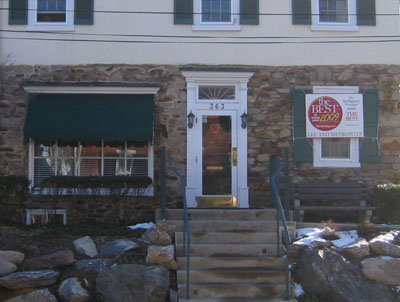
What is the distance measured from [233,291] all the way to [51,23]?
708 centimetres

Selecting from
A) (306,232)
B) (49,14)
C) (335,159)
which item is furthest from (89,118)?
(335,159)

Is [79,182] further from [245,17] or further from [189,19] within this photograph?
[245,17]

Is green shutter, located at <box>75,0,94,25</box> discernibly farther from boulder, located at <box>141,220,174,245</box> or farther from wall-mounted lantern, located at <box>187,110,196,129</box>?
boulder, located at <box>141,220,174,245</box>

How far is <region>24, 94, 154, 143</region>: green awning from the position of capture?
10.1m

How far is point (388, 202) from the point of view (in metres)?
9.83

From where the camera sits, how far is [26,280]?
699 cm

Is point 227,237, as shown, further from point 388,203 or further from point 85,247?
point 388,203

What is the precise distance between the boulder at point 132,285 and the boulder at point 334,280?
6.91ft

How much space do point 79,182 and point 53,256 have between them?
2655 millimetres

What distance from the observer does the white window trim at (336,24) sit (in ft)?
35.7

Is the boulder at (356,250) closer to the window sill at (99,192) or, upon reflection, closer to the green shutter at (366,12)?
the window sill at (99,192)

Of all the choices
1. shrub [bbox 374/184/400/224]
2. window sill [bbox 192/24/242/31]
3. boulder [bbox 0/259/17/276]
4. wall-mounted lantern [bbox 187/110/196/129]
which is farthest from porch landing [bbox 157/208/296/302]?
window sill [bbox 192/24/242/31]

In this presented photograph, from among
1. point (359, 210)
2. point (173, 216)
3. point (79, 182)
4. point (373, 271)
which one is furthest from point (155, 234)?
point (359, 210)

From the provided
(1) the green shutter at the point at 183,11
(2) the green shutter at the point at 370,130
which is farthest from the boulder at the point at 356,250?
(1) the green shutter at the point at 183,11
